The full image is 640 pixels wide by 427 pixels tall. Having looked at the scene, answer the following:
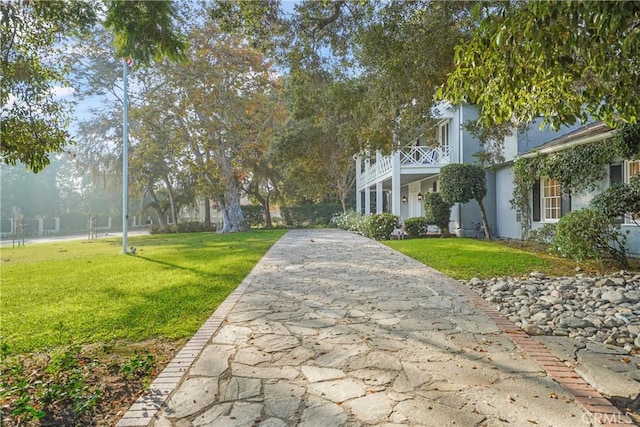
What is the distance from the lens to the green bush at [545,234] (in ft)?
36.6

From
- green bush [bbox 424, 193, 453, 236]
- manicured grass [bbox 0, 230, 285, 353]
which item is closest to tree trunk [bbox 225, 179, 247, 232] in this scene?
green bush [bbox 424, 193, 453, 236]

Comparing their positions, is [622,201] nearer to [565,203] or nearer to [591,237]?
[591,237]

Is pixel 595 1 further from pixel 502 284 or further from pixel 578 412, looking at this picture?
pixel 502 284

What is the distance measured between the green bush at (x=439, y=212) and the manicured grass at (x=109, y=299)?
9.48m

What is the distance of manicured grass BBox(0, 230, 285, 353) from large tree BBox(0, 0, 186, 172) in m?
2.05

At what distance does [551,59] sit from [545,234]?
9.86 meters

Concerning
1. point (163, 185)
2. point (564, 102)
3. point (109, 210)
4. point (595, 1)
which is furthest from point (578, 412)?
point (109, 210)

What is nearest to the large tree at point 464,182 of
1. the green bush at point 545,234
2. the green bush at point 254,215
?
the green bush at point 545,234

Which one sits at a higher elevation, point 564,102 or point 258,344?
point 564,102

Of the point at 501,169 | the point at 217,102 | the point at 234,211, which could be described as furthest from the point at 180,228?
the point at 501,169

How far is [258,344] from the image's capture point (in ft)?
13.2

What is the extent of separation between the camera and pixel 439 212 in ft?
56.9

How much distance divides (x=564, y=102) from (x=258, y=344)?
13.3 ft

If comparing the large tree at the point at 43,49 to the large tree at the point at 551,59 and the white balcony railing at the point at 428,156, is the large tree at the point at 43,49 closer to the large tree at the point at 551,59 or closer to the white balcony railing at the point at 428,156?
the large tree at the point at 551,59
